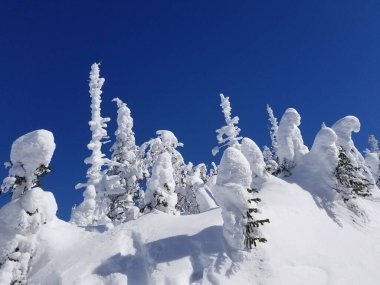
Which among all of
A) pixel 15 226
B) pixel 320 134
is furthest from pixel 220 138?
pixel 15 226

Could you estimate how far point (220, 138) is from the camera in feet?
111

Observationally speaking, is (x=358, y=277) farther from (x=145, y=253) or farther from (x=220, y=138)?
(x=220, y=138)

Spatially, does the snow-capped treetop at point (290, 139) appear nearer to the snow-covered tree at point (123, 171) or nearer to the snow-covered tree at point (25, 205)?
the snow-covered tree at point (123, 171)

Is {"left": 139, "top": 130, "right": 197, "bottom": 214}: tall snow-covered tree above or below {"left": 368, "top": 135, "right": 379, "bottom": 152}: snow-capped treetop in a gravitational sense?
below

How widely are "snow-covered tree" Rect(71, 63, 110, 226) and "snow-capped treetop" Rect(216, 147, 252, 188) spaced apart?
1295cm

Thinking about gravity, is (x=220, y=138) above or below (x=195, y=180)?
above

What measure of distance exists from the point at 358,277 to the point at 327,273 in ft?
3.74

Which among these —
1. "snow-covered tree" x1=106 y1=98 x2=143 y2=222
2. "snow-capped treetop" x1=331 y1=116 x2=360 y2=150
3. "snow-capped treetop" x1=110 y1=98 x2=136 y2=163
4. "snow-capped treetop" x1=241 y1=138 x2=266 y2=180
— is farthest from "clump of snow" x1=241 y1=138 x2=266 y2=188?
"snow-capped treetop" x1=110 y1=98 x2=136 y2=163

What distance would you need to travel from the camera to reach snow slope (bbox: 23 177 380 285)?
10086mm

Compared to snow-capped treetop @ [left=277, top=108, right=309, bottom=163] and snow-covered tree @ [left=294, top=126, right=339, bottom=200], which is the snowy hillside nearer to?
snow-covered tree @ [left=294, top=126, right=339, bottom=200]

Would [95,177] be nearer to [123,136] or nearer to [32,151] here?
[123,136]

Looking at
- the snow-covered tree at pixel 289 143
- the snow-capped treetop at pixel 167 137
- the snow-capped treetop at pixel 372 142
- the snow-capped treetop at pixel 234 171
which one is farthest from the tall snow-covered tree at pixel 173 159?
the snow-capped treetop at pixel 372 142

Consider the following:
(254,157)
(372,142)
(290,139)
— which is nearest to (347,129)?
(290,139)

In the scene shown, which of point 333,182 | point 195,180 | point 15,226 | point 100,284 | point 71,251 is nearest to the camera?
point 100,284
